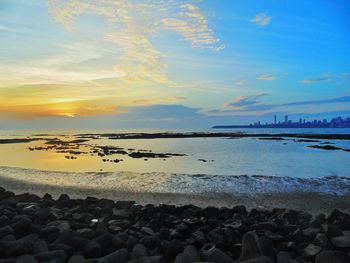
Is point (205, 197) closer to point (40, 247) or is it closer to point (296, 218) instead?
point (296, 218)

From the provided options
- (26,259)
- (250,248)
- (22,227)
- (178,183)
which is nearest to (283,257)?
(250,248)

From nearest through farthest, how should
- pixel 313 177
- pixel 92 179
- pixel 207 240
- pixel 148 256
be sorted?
pixel 148 256, pixel 207 240, pixel 92 179, pixel 313 177

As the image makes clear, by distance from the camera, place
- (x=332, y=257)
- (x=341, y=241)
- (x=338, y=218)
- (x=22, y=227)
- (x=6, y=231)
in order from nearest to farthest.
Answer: (x=332, y=257) → (x=341, y=241) → (x=6, y=231) → (x=22, y=227) → (x=338, y=218)

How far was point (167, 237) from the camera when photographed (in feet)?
25.6

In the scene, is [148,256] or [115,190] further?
[115,190]

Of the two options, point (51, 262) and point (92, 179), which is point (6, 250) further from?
point (92, 179)

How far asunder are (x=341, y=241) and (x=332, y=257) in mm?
1108

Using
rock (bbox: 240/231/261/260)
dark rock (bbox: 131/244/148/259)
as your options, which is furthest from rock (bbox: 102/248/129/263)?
rock (bbox: 240/231/261/260)

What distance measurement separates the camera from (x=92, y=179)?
20484 mm

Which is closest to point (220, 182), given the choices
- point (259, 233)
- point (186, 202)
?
point (186, 202)

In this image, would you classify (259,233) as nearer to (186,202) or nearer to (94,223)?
(94,223)

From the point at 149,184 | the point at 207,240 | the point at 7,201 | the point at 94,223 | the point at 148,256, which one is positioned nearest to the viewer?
the point at 148,256

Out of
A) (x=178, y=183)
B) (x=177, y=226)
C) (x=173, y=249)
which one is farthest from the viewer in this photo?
(x=178, y=183)

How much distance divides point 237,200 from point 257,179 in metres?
6.64
